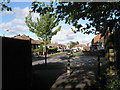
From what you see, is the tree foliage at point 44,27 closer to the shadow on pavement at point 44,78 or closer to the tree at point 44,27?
the tree at point 44,27

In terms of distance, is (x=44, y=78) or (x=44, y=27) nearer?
(x=44, y=78)

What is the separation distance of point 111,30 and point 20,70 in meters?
3.96

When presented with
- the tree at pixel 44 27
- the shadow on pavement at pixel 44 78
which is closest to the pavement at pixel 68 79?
the shadow on pavement at pixel 44 78

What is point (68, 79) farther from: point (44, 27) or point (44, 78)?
point (44, 27)

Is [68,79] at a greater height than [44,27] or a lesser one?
lesser

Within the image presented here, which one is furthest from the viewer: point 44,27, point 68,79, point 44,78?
point 44,27

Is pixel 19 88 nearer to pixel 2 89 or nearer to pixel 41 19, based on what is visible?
pixel 2 89

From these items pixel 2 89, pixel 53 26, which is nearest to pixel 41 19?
pixel 53 26

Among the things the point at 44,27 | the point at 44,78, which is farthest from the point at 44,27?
the point at 44,78

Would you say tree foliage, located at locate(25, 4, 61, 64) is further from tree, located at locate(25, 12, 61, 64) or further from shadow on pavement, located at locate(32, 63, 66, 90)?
shadow on pavement, located at locate(32, 63, 66, 90)

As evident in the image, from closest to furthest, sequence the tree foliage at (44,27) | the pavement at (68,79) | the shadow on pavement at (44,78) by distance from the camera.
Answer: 1. the pavement at (68,79)
2. the shadow on pavement at (44,78)
3. the tree foliage at (44,27)

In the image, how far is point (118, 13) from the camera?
5.91 m

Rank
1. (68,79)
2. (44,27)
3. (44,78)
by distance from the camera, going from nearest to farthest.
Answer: (68,79) → (44,78) → (44,27)

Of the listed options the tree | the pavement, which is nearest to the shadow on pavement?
the pavement
